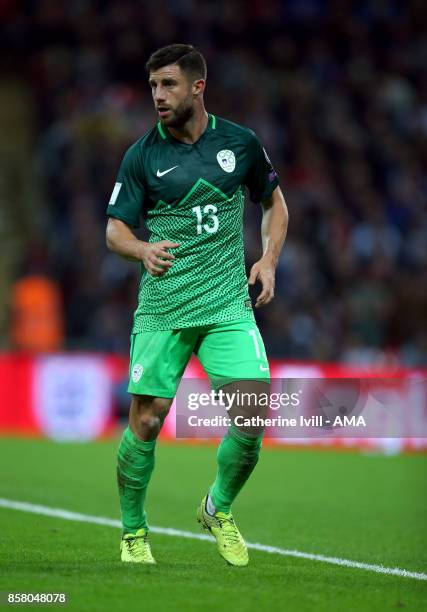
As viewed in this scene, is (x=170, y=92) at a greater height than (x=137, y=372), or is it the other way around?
(x=170, y=92)

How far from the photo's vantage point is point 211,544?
259 inches

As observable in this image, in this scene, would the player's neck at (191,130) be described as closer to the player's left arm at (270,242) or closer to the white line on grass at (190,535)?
the player's left arm at (270,242)

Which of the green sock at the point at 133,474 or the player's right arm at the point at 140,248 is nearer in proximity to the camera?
the player's right arm at the point at 140,248

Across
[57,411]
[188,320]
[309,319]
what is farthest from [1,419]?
[188,320]

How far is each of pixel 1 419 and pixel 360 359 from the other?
4.22m

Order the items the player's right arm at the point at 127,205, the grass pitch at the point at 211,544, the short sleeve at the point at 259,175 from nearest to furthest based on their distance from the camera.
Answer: the grass pitch at the point at 211,544 → the player's right arm at the point at 127,205 → the short sleeve at the point at 259,175

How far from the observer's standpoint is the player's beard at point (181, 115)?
5719mm

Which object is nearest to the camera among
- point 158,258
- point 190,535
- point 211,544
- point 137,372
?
point 158,258

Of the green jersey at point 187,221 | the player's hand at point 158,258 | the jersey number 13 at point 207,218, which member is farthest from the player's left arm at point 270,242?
the player's hand at point 158,258

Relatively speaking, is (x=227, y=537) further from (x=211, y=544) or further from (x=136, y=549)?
(x=211, y=544)

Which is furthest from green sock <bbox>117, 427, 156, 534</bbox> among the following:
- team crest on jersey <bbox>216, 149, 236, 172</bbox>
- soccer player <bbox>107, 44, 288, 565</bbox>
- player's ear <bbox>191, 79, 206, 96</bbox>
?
player's ear <bbox>191, 79, 206, 96</bbox>

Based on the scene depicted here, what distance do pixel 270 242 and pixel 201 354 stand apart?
2.05ft

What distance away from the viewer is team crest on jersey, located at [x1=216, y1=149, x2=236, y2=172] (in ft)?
19.1

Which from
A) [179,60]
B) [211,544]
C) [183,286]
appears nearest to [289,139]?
[211,544]
